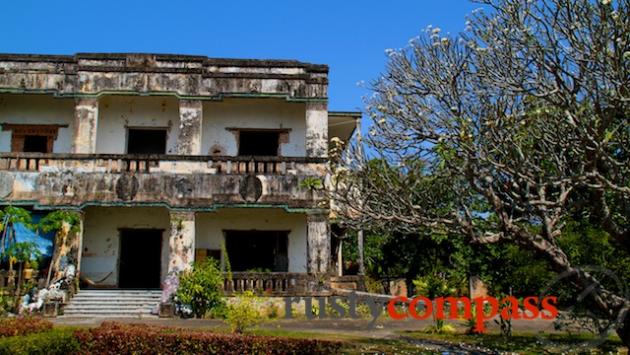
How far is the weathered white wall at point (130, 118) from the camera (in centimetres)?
1977

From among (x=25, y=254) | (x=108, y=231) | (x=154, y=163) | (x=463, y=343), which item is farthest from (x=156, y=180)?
(x=463, y=343)

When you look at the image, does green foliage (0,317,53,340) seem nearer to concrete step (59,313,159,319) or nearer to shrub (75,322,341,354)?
shrub (75,322,341,354)

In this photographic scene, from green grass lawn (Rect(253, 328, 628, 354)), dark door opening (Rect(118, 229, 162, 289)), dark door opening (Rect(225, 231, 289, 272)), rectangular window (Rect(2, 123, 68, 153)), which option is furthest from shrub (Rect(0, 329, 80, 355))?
rectangular window (Rect(2, 123, 68, 153))

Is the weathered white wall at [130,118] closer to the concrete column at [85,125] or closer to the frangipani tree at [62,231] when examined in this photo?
the concrete column at [85,125]

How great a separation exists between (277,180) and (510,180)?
32.6 ft

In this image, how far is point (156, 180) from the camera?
1764 centimetres

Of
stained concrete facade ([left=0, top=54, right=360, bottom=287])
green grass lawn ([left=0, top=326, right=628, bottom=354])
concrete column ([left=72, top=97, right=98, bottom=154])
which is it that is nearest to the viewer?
green grass lawn ([left=0, top=326, right=628, bottom=354])

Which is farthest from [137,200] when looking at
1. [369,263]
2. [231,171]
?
[369,263]

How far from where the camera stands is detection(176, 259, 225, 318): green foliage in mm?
15938

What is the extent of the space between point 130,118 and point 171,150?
5.52 feet

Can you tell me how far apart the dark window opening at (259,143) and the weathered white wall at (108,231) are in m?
3.43

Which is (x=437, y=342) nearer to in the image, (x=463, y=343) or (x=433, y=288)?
(x=463, y=343)

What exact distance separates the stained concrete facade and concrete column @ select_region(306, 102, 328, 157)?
0.03m

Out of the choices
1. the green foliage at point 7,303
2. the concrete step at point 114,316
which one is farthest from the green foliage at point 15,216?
the concrete step at point 114,316
